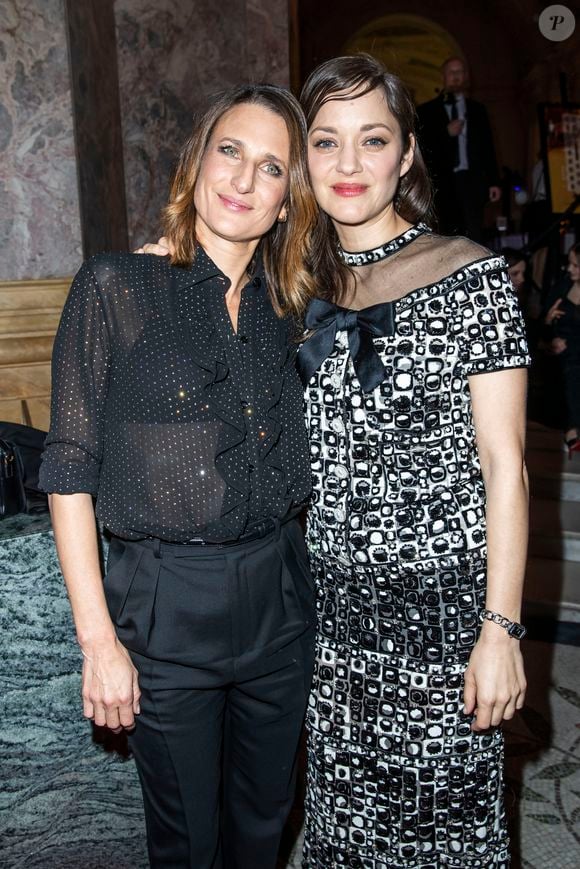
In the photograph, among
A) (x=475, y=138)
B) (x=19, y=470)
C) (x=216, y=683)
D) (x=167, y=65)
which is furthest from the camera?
(x=475, y=138)

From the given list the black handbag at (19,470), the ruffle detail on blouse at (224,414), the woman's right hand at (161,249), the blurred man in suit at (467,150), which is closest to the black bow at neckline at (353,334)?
the ruffle detail on blouse at (224,414)

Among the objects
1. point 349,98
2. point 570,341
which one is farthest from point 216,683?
point 570,341

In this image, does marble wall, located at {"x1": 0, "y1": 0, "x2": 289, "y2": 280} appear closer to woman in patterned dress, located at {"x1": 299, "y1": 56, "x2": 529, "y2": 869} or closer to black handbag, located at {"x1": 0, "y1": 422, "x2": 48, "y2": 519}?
black handbag, located at {"x1": 0, "y1": 422, "x2": 48, "y2": 519}

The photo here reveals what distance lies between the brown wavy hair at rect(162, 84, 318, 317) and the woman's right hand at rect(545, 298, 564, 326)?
4.87 meters

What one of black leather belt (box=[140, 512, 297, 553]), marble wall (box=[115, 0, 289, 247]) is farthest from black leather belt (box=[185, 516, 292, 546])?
marble wall (box=[115, 0, 289, 247])

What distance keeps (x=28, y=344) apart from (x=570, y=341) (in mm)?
3991

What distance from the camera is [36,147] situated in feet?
13.0

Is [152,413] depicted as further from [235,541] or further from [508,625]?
[508,625]

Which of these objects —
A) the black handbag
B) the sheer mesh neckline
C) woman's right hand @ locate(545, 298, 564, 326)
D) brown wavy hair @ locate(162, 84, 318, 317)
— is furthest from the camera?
woman's right hand @ locate(545, 298, 564, 326)

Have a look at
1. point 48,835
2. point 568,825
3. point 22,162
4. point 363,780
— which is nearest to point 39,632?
point 48,835

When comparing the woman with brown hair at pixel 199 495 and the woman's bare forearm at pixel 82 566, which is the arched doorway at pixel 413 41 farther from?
the woman's bare forearm at pixel 82 566

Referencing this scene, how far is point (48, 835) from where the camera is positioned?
97.0 inches

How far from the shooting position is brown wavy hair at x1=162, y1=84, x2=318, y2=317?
189cm

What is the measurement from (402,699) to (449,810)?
0.27 meters
